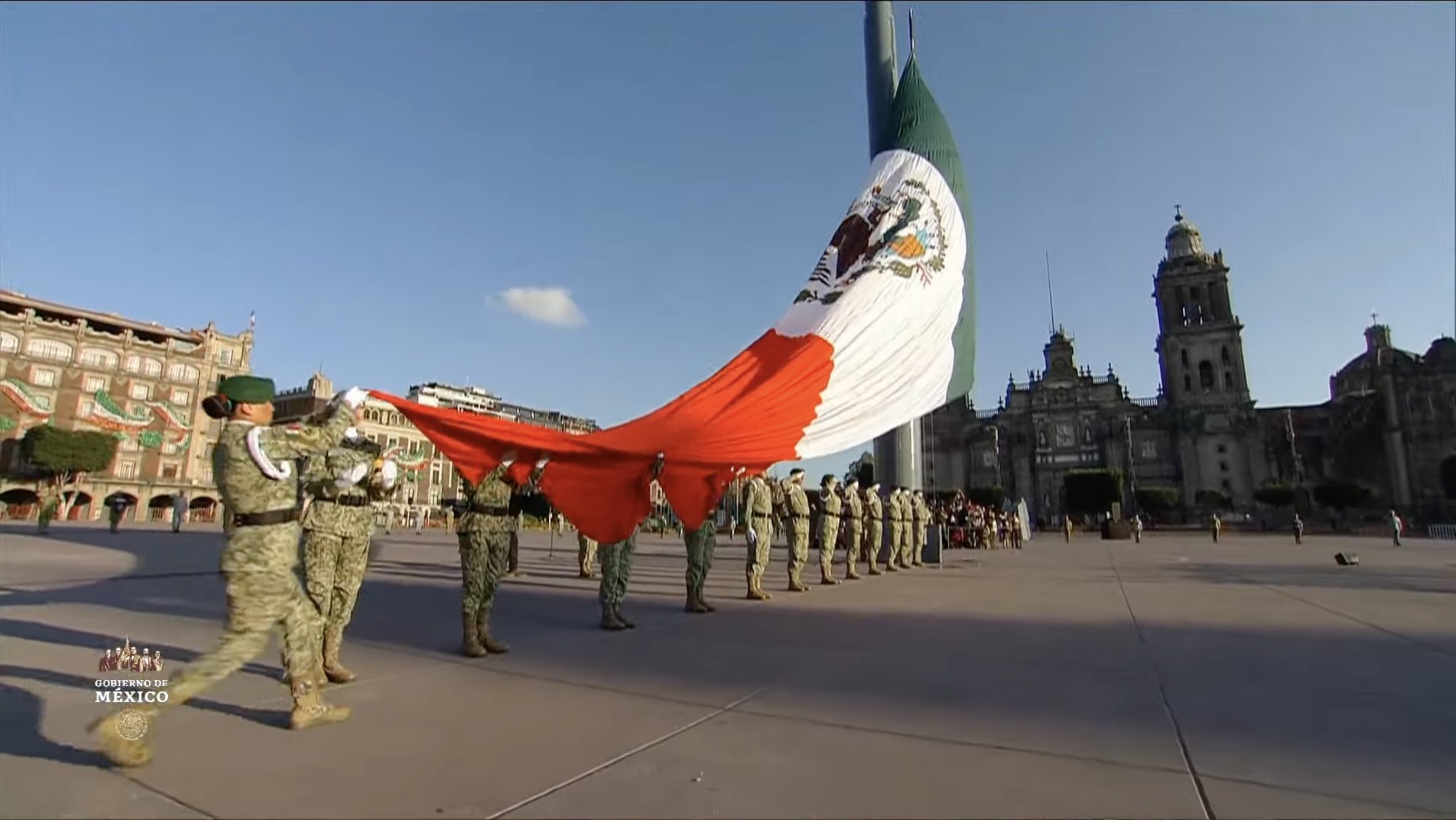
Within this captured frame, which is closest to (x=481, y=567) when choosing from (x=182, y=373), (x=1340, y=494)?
(x=1340, y=494)

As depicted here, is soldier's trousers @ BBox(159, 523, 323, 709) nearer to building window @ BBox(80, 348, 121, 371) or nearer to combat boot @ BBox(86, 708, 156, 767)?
combat boot @ BBox(86, 708, 156, 767)

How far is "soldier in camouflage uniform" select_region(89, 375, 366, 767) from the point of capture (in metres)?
3.24

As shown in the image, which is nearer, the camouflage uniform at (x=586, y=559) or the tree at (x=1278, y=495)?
the camouflage uniform at (x=586, y=559)

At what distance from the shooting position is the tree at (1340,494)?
48.3m

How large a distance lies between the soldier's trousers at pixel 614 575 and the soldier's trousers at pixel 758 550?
8.06ft

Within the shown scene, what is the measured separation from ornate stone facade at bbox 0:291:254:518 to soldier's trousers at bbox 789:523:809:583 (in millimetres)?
55647

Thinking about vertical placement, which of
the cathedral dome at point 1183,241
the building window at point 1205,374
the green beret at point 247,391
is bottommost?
the green beret at point 247,391

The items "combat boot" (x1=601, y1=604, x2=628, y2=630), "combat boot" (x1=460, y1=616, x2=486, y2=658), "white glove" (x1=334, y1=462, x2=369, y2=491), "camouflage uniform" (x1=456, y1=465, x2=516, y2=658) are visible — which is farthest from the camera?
"combat boot" (x1=601, y1=604, x2=628, y2=630)

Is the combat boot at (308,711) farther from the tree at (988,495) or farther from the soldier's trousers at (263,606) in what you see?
the tree at (988,495)

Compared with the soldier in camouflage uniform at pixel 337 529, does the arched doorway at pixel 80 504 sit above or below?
above

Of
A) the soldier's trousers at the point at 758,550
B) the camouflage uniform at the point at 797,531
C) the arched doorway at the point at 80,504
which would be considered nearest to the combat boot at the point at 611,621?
the soldier's trousers at the point at 758,550

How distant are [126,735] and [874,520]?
38.9 feet

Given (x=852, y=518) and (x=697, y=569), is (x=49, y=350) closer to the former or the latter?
(x=852, y=518)

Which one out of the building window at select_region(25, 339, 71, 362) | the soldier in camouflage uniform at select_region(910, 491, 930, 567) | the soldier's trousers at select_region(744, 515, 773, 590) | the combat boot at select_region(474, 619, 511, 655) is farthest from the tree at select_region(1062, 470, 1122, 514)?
the building window at select_region(25, 339, 71, 362)
